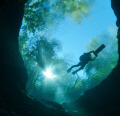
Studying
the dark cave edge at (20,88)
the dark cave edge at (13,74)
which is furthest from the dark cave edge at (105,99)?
the dark cave edge at (13,74)

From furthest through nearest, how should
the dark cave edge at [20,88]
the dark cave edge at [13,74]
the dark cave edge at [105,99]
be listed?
the dark cave edge at [105,99] → the dark cave edge at [20,88] → the dark cave edge at [13,74]

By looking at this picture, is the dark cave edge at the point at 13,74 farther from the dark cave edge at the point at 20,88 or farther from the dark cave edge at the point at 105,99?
the dark cave edge at the point at 105,99

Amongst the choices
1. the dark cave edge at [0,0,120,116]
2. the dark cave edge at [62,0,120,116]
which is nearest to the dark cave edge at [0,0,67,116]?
the dark cave edge at [0,0,120,116]

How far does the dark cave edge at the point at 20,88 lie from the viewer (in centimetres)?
704

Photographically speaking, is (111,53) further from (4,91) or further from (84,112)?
(4,91)

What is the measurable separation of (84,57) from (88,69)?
28044mm

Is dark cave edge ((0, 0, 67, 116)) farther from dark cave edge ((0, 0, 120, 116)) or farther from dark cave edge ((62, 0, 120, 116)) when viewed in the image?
dark cave edge ((62, 0, 120, 116))

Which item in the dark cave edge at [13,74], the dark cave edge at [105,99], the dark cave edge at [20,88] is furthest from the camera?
the dark cave edge at [105,99]

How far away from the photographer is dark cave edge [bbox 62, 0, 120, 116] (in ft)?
28.4

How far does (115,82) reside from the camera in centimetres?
903

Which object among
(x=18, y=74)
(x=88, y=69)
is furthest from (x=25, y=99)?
(x=88, y=69)

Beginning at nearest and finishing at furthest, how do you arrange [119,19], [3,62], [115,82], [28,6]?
[3,62] < [115,82] < [119,19] < [28,6]

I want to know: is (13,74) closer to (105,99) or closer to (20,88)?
(20,88)

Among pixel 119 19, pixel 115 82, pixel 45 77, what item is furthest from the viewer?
pixel 45 77
